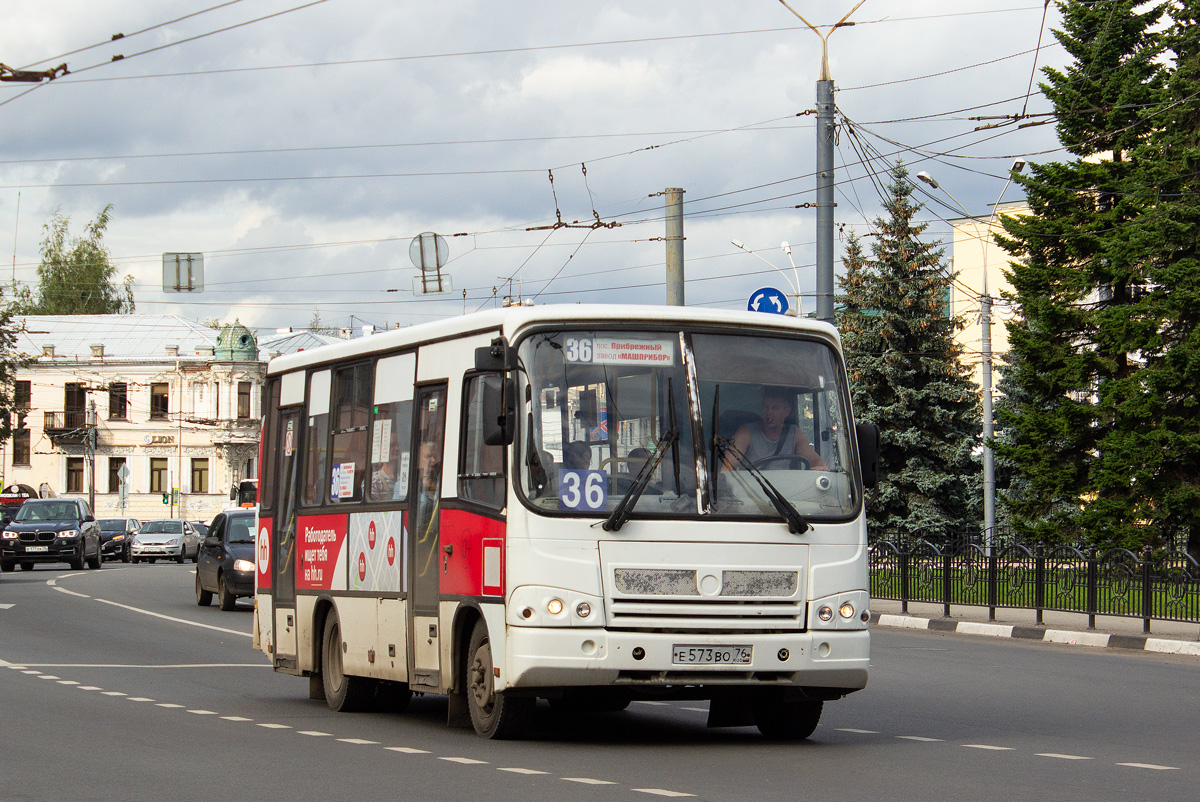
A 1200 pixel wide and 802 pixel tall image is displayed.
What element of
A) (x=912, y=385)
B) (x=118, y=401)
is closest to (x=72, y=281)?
(x=118, y=401)

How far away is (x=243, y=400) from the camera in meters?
92.7

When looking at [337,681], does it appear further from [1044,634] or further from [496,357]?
[1044,634]

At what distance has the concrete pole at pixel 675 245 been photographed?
81.5 feet

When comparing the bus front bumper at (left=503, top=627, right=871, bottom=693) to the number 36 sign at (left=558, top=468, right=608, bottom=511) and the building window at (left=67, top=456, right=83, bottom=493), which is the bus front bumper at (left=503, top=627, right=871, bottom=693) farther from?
the building window at (left=67, top=456, right=83, bottom=493)

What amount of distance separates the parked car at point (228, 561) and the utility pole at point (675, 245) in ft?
27.8

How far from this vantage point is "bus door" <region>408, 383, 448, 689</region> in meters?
11.2

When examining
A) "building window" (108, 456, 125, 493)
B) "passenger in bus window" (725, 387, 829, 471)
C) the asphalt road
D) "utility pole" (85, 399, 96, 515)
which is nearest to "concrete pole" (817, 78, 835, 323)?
the asphalt road

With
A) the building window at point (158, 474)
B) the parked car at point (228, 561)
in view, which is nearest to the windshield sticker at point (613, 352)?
the parked car at point (228, 561)

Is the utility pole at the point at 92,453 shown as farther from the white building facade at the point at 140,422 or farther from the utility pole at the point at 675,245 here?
the utility pole at the point at 675,245

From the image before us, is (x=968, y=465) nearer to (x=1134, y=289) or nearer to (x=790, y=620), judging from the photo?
(x=1134, y=289)

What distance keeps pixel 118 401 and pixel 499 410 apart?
87.5m

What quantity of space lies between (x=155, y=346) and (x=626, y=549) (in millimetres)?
89005

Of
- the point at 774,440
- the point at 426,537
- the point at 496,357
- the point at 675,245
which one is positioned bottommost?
the point at 426,537

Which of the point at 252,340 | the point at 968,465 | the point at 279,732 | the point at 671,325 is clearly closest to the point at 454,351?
the point at 671,325
